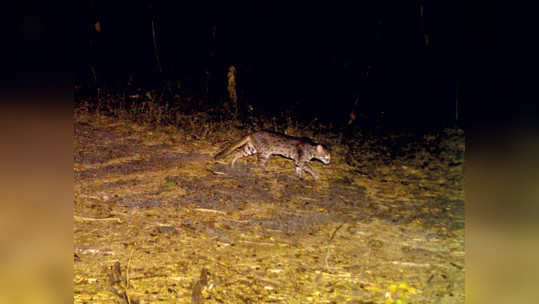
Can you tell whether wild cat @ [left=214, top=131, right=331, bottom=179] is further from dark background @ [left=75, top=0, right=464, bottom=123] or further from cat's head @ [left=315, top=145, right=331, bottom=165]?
dark background @ [left=75, top=0, right=464, bottom=123]

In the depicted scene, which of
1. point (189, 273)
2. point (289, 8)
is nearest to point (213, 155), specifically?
point (189, 273)

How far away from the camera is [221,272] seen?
3529mm

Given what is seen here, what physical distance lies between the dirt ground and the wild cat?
154mm

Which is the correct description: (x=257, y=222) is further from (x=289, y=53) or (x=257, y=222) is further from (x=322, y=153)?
(x=289, y=53)

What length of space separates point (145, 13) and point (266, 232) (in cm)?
581

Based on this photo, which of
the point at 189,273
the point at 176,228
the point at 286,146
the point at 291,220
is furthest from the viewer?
the point at 286,146

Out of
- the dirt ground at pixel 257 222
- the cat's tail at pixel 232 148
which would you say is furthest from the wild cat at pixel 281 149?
the dirt ground at pixel 257 222

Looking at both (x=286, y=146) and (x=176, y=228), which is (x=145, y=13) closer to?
(x=286, y=146)

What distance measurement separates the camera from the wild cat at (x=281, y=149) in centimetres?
544

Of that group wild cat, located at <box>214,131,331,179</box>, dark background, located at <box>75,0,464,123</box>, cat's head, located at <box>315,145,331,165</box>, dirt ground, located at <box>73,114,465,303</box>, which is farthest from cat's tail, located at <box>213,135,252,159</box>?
dark background, located at <box>75,0,464,123</box>

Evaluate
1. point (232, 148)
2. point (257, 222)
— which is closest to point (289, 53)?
point (232, 148)

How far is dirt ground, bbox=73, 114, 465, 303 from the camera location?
3.37m

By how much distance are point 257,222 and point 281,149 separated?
1.44 metres

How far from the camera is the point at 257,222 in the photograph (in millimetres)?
4379
